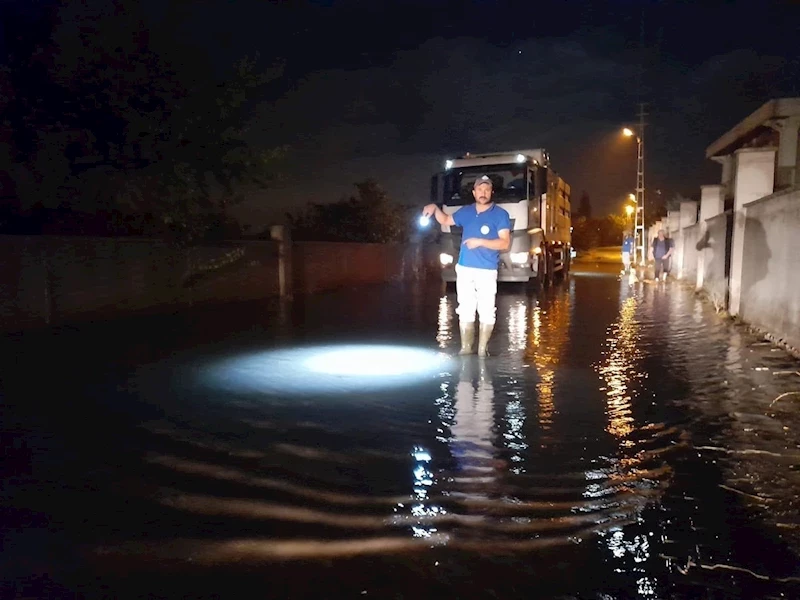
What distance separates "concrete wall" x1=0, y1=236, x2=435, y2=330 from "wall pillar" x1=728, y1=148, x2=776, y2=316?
388 inches

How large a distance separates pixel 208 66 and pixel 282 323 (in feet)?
15.6

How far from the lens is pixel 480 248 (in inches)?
312

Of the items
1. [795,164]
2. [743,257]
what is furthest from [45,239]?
[795,164]

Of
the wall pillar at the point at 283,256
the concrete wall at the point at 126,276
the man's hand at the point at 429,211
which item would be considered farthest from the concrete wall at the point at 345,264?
the man's hand at the point at 429,211

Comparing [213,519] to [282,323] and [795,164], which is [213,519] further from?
[795,164]

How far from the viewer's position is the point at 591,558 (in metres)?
3.21

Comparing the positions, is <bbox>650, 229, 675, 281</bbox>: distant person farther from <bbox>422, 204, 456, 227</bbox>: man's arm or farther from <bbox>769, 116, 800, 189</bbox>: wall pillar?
<bbox>422, 204, 456, 227</bbox>: man's arm

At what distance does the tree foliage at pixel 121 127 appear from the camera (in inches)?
447

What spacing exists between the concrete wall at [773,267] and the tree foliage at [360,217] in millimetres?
16593

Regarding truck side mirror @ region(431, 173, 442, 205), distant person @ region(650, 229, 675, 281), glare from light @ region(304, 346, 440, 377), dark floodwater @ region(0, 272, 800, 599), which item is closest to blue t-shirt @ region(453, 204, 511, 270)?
dark floodwater @ region(0, 272, 800, 599)

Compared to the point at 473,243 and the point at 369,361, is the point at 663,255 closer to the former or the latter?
the point at 473,243

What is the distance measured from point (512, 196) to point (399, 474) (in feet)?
45.9

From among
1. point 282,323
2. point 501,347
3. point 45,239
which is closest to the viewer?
point 501,347

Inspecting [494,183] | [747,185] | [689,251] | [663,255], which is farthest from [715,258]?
[663,255]
